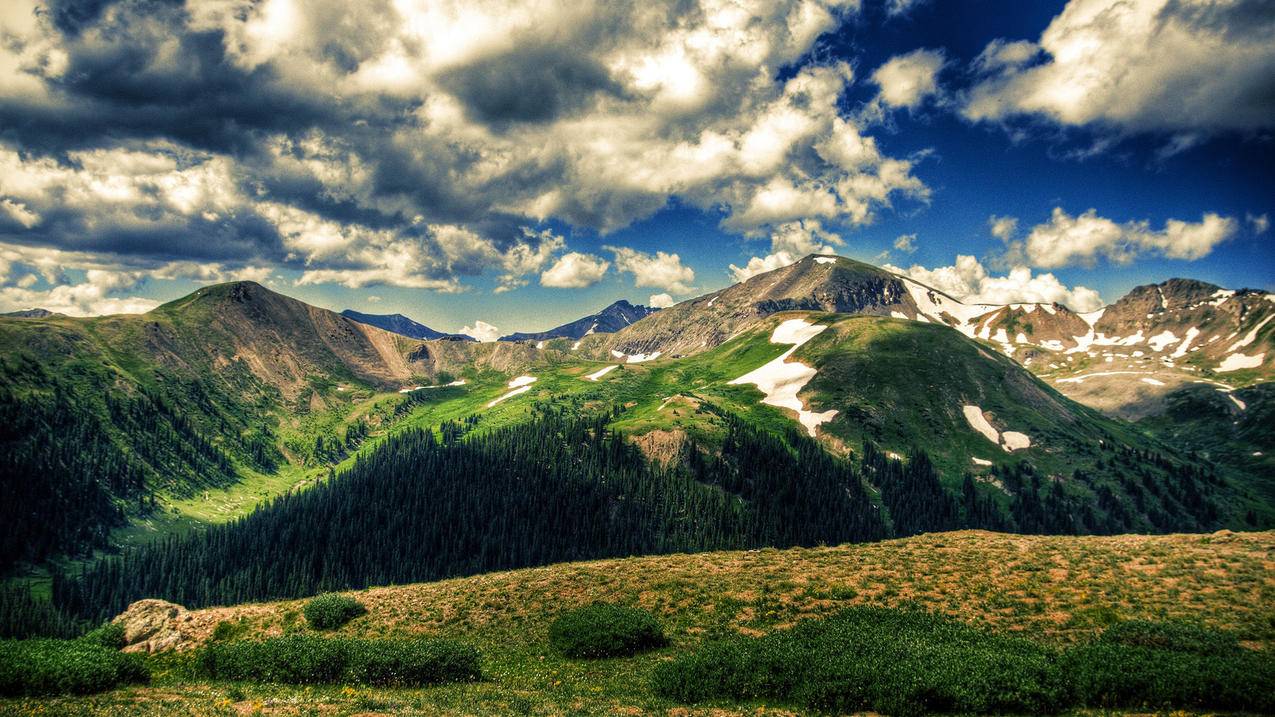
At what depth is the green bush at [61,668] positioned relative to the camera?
22766 millimetres

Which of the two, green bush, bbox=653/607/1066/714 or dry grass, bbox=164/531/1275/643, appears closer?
green bush, bbox=653/607/1066/714

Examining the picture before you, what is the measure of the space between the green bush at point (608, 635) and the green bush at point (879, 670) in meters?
4.49

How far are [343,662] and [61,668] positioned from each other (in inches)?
460

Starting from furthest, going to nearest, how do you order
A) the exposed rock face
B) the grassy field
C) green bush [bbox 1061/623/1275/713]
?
the exposed rock face
the grassy field
green bush [bbox 1061/623/1275/713]

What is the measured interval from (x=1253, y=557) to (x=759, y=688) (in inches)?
1418

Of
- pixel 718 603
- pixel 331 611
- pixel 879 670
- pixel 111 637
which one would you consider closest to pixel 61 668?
pixel 111 637

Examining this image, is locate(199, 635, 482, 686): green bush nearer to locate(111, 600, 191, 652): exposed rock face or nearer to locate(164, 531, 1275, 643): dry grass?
locate(164, 531, 1275, 643): dry grass

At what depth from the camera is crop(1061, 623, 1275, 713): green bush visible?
20.6 meters

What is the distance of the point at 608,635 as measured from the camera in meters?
34.2

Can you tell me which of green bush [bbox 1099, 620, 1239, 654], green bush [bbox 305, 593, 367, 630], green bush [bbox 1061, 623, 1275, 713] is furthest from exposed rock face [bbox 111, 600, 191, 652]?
green bush [bbox 1099, 620, 1239, 654]

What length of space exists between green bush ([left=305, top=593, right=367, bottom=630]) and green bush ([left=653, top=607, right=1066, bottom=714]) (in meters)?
28.5

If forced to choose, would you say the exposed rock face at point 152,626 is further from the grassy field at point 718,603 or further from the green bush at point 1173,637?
the green bush at point 1173,637

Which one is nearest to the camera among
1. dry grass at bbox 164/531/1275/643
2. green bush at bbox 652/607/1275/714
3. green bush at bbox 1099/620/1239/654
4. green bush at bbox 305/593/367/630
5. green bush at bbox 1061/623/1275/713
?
green bush at bbox 1061/623/1275/713

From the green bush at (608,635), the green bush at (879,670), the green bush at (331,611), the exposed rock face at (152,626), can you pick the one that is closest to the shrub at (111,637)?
the exposed rock face at (152,626)
